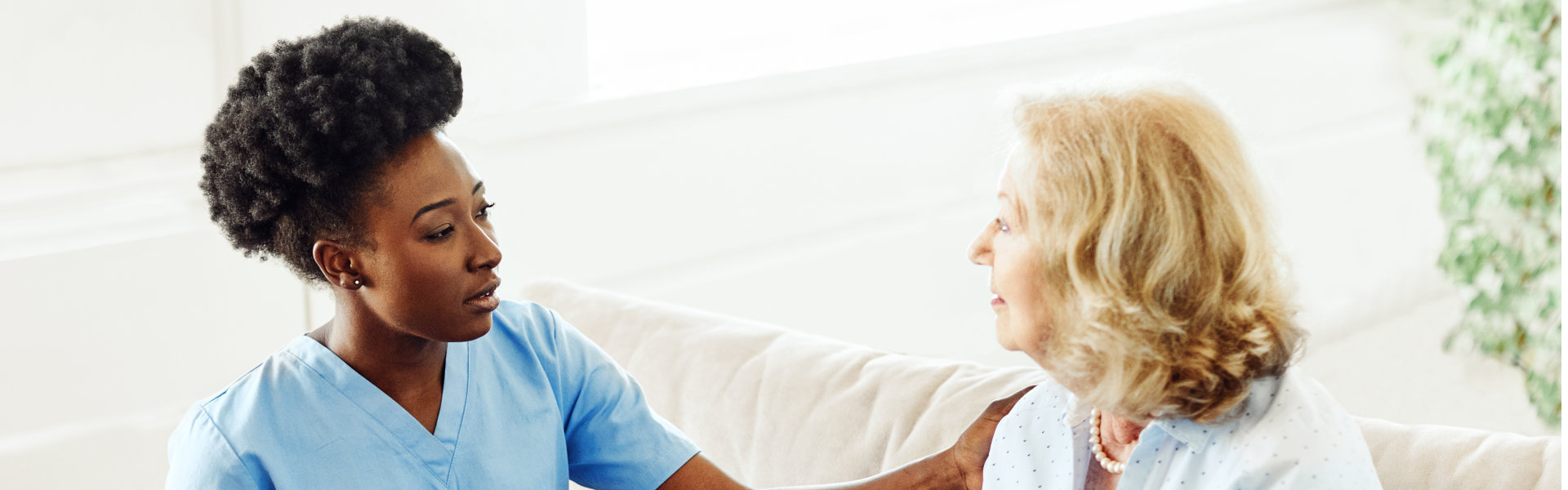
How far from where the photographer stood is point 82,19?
5.66 ft

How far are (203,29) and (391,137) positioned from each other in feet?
3.05

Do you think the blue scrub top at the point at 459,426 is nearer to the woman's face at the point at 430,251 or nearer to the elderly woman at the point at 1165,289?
the woman's face at the point at 430,251

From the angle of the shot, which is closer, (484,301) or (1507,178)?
(484,301)

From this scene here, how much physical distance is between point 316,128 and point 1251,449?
766 millimetres

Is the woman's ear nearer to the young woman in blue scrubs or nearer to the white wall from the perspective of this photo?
the young woman in blue scrubs

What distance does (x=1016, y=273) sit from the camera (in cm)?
108

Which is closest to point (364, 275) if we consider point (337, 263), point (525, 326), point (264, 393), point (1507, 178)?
point (337, 263)

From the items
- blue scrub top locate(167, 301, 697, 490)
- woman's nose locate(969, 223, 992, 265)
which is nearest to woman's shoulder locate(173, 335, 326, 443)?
blue scrub top locate(167, 301, 697, 490)

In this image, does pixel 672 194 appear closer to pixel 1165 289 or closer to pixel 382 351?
pixel 382 351

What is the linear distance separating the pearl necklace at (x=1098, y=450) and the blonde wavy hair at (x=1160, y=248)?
0.42 feet

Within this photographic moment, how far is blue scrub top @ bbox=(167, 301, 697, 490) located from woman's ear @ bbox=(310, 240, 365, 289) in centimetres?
9

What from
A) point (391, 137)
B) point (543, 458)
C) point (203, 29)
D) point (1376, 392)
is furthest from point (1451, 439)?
point (1376, 392)

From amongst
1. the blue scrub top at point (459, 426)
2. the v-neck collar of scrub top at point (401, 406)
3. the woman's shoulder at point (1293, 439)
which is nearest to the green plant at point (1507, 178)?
the woman's shoulder at point (1293, 439)

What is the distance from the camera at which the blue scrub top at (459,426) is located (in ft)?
3.69
